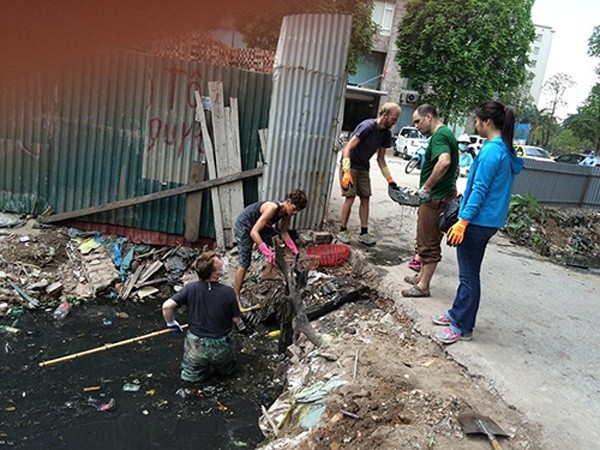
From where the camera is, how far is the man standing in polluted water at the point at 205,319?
4004mm

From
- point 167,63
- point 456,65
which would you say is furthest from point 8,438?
point 456,65

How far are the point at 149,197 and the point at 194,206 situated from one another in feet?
2.02

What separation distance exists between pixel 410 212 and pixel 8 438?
23.0ft

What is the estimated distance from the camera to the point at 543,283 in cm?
582

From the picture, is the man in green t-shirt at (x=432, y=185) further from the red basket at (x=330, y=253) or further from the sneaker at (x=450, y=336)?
the red basket at (x=330, y=253)

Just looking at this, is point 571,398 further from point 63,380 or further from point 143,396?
point 63,380

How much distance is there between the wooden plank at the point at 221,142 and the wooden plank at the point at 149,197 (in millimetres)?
130

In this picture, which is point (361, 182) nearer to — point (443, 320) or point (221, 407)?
point (443, 320)

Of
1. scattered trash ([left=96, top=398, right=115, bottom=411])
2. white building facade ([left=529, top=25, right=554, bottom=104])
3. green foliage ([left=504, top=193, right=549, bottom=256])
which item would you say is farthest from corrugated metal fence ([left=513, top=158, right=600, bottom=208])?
white building facade ([left=529, top=25, right=554, bottom=104])

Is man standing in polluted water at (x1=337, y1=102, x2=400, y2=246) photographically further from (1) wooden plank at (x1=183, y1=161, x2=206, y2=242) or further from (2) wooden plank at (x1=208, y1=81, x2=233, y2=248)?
(1) wooden plank at (x1=183, y1=161, x2=206, y2=242)

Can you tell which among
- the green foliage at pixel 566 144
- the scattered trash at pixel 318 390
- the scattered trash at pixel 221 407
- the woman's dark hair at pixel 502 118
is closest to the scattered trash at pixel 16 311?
the scattered trash at pixel 221 407

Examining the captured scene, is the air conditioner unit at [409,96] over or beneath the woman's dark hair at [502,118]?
over

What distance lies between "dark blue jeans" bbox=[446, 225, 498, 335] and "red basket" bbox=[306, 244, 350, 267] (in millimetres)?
2053

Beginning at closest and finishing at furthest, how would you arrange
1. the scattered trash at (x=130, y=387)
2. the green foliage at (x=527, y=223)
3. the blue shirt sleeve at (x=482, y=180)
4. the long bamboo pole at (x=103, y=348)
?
the blue shirt sleeve at (x=482, y=180) < the scattered trash at (x=130, y=387) < the long bamboo pole at (x=103, y=348) < the green foliage at (x=527, y=223)
